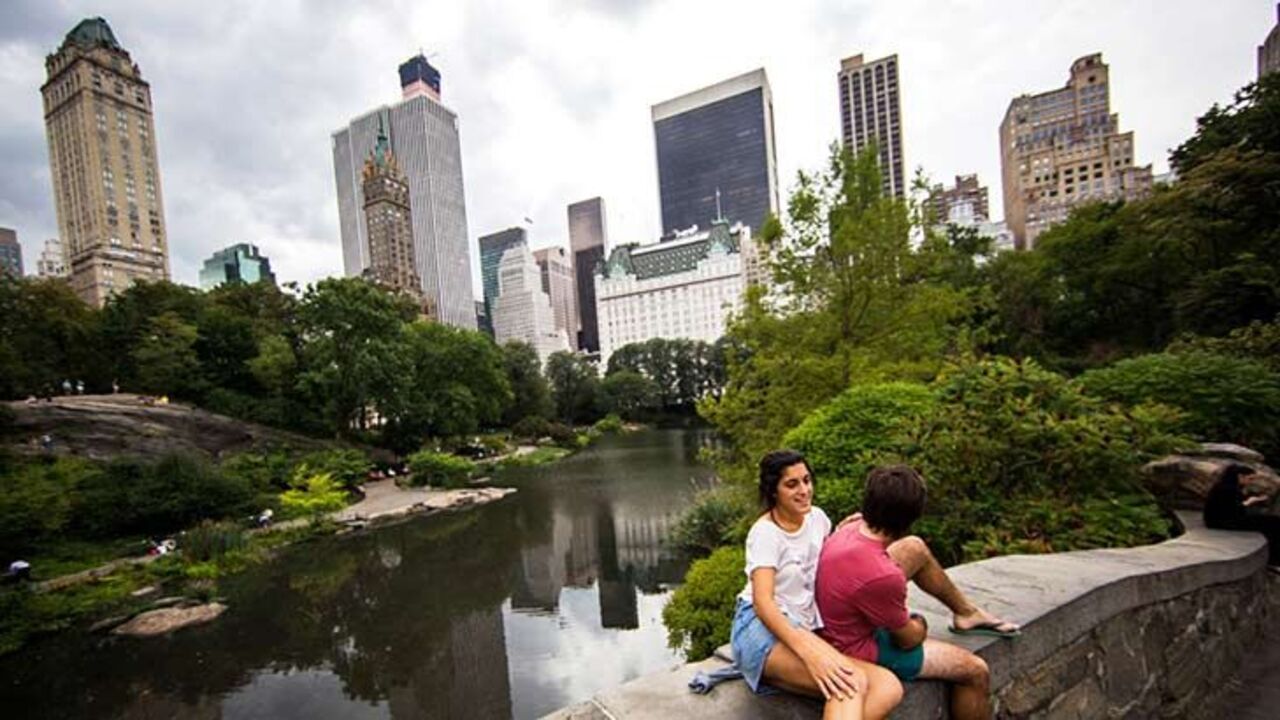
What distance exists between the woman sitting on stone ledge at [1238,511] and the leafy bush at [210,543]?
48.5 ft

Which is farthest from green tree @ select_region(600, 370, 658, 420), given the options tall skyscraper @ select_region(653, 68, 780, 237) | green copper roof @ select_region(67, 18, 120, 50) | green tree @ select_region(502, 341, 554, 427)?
green copper roof @ select_region(67, 18, 120, 50)

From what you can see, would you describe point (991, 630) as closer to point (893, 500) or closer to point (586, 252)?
point (893, 500)

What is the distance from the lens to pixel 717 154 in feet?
358

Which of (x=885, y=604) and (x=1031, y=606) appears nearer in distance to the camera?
(x=885, y=604)

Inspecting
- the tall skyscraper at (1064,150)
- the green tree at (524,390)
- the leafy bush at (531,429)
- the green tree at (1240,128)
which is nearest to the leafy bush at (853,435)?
the green tree at (1240,128)

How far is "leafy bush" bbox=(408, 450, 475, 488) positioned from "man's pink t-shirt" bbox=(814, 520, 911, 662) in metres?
18.8

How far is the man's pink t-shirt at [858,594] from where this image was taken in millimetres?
1530

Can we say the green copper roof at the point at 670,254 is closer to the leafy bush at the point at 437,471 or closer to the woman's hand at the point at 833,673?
the leafy bush at the point at 437,471

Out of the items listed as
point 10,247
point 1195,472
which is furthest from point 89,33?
point 1195,472

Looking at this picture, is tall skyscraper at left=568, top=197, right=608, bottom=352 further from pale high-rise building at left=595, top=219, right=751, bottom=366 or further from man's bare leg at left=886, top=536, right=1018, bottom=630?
man's bare leg at left=886, top=536, right=1018, bottom=630

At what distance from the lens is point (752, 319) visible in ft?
25.8

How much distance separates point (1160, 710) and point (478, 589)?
8.79m

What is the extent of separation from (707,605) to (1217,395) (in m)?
4.72

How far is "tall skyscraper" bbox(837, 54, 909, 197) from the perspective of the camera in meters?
76.2
